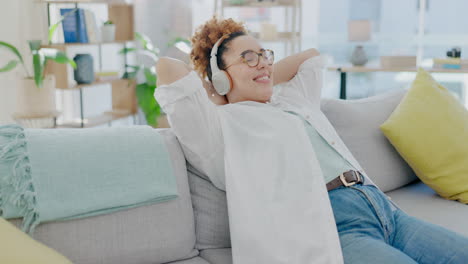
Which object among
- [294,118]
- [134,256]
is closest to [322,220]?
[294,118]

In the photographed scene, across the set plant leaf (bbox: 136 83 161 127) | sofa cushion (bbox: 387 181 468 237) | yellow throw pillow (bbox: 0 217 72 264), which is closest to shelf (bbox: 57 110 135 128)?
plant leaf (bbox: 136 83 161 127)

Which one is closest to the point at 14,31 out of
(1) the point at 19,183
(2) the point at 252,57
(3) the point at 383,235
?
(2) the point at 252,57

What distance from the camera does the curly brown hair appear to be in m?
1.87

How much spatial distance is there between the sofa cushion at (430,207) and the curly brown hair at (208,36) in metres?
0.90

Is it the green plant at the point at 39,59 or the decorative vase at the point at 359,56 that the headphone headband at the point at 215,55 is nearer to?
the green plant at the point at 39,59

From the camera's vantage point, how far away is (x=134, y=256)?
1486mm

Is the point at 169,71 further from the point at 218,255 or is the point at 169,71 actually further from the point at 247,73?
the point at 218,255

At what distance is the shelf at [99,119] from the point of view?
13.1 ft

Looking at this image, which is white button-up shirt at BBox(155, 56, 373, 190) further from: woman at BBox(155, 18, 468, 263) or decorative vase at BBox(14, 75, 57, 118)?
decorative vase at BBox(14, 75, 57, 118)

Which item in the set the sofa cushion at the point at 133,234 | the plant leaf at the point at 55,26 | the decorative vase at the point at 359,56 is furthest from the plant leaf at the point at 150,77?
the sofa cushion at the point at 133,234

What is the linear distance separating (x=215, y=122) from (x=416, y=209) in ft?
2.95

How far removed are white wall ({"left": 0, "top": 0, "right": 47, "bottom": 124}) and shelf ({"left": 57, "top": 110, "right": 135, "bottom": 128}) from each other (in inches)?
18.3

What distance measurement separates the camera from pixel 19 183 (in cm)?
142

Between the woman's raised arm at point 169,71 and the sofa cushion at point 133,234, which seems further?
the woman's raised arm at point 169,71
